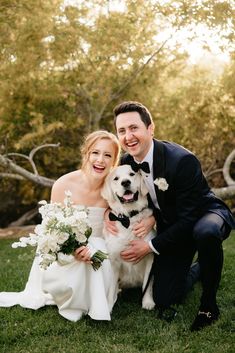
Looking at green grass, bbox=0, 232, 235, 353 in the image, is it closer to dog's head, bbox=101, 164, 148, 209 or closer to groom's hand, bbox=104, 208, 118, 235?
groom's hand, bbox=104, 208, 118, 235

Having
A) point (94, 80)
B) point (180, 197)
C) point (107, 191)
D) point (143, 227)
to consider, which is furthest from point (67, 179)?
point (94, 80)

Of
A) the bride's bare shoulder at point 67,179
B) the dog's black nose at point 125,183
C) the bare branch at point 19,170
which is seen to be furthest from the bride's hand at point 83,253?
the bare branch at point 19,170

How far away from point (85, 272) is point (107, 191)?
692mm

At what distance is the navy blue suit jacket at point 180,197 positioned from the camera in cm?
362

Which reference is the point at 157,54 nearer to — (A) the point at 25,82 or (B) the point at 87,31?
(B) the point at 87,31

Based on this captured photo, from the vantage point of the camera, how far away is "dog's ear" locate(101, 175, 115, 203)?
12.6 ft

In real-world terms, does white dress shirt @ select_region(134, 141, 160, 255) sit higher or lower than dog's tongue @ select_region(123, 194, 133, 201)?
higher

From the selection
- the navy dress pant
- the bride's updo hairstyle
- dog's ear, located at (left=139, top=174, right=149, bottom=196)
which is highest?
the bride's updo hairstyle

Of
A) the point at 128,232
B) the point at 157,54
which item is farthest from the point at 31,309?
the point at 157,54

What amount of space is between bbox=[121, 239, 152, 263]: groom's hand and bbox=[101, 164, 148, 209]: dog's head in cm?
30

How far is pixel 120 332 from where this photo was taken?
331cm

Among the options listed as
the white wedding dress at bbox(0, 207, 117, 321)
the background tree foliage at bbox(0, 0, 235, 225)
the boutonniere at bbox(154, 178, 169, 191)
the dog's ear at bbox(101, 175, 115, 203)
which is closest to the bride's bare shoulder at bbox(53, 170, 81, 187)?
the dog's ear at bbox(101, 175, 115, 203)

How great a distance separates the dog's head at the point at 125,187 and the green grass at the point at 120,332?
834 millimetres

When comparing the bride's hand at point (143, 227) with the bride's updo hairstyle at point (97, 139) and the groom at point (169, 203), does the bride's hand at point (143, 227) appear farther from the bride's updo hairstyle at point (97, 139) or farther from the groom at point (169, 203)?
the bride's updo hairstyle at point (97, 139)
